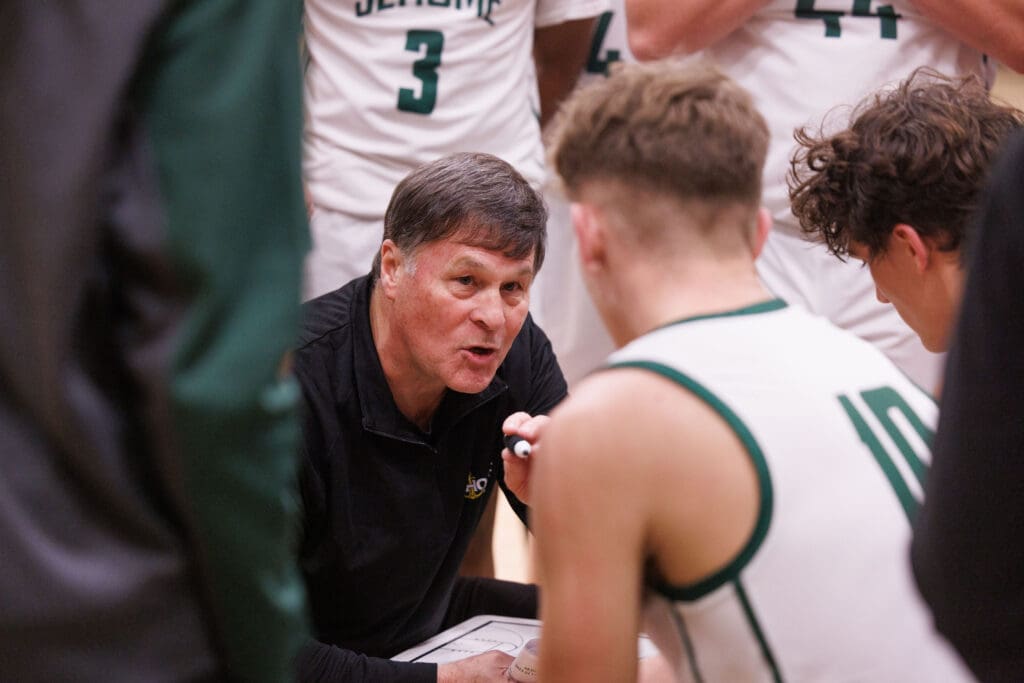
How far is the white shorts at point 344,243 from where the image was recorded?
258 centimetres

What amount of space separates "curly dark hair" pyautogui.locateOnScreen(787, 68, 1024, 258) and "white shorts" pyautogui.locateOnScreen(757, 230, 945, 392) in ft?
2.23

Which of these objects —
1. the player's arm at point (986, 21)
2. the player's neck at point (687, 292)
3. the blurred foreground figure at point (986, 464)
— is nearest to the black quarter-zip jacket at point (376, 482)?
the player's neck at point (687, 292)

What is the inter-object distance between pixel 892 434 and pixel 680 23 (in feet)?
4.80

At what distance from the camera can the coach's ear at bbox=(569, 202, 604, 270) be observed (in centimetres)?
128

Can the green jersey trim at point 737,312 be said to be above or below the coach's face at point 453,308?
above

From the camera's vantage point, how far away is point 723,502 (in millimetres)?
1130

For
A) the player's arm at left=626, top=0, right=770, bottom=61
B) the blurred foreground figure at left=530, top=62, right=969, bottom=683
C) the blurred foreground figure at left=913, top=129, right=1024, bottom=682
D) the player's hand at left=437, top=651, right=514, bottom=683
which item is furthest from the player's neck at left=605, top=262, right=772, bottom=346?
the player's arm at left=626, top=0, right=770, bottom=61

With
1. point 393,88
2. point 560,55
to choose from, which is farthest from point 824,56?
point 393,88

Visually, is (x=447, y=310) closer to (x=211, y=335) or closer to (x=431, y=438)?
(x=431, y=438)

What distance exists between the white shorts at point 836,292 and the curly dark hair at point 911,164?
0.68 meters

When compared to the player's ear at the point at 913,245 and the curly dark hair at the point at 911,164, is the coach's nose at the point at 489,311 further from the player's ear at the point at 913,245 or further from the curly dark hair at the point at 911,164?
the player's ear at the point at 913,245

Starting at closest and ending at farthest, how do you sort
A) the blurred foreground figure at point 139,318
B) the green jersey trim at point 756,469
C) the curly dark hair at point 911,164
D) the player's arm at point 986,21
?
the blurred foreground figure at point 139,318 → the green jersey trim at point 756,469 → the curly dark hair at point 911,164 → the player's arm at point 986,21

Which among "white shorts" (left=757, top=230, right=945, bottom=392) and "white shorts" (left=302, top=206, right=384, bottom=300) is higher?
"white shorts" (left=302, top=206, right=384, bottom=300)

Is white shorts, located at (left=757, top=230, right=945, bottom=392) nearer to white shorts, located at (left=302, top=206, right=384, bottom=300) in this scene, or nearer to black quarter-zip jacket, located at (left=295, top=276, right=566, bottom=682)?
black quarter-zip jacket, located at (left=295, top=276, right=566, bottom=682)
